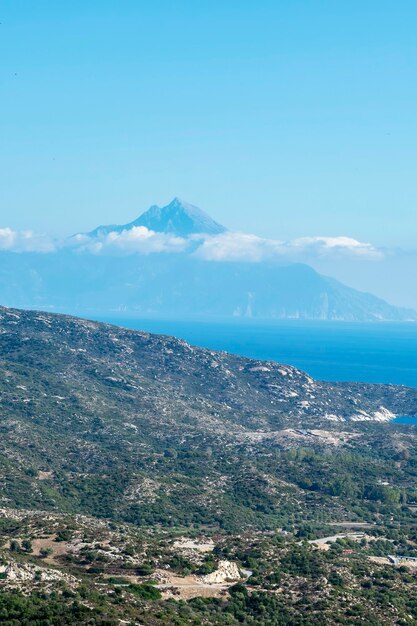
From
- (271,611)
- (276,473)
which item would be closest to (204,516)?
(276,473)

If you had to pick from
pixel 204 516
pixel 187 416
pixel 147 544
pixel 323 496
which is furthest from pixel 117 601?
pixel 187 416

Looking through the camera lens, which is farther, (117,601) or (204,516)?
(204,516)

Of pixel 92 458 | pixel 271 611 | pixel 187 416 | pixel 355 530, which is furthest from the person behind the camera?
pixel 187 416

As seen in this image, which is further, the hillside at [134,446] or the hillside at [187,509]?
the hillside at [134,446]

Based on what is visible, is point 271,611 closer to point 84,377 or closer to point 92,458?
point 92,458

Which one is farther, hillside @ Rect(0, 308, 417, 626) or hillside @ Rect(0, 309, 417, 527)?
hillside @ Rect(0, 309, 417, 527)

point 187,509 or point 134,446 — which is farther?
point 134,446

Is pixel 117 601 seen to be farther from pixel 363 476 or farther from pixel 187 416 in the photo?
pixel 187 416

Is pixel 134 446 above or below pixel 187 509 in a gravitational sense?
above

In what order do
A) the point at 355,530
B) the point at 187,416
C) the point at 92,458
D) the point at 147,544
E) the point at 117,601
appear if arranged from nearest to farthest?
the point at 117,601, the point at 147,544, the point at 355,530, the point at 92,458, the point at 187,416
